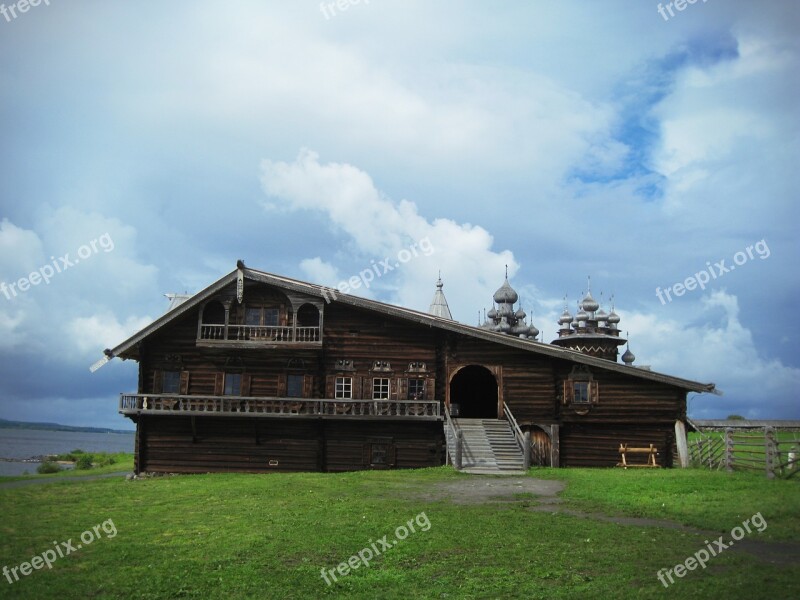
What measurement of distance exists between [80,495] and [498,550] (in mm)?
16495

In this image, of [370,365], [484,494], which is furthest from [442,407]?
[484,494]

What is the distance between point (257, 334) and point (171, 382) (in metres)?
4.85

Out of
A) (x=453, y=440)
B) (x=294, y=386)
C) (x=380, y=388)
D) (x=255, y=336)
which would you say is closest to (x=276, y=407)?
(x=294, y=386)

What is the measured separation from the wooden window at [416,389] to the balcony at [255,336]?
4712 mm

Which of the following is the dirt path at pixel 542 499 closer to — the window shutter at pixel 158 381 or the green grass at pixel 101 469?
the window shutter at pixel 158 381

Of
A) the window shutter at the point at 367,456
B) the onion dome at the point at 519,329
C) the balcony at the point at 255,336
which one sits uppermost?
the onion dome at the point at 519,329

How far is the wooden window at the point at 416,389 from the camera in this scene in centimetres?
3606

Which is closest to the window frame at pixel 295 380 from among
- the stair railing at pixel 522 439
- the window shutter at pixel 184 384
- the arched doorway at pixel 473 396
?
the window shutter at pixel 184 384

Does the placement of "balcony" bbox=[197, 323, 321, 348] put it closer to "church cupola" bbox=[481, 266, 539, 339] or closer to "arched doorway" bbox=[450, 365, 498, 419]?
"arched doorway" bbox=[450, 365, 498, 419]

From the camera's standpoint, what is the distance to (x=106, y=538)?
717 inches

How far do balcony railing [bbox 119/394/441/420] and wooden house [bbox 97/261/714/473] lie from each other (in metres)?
0.06

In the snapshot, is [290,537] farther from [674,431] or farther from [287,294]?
[674,431]

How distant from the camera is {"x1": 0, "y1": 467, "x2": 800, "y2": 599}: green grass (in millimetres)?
13797

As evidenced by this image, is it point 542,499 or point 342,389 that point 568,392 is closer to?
point 342,389
